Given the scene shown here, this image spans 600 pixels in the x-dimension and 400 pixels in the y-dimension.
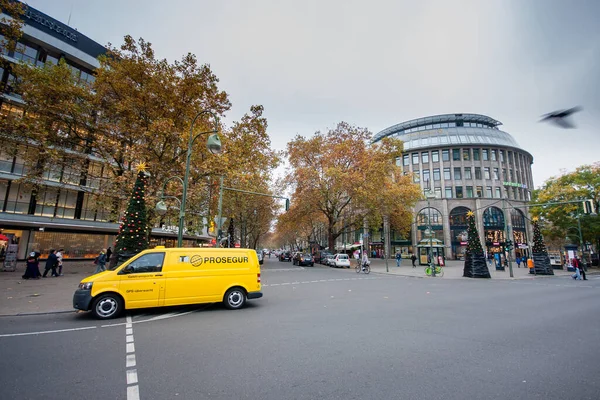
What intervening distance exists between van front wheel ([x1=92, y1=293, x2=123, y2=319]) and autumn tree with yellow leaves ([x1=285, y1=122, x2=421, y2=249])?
88.5ft

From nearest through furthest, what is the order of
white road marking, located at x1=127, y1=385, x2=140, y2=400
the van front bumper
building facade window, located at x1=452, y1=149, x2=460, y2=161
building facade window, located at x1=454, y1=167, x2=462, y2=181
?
white road marking, located at x1=127, y1=385, x2=140, y2=400 → the van front bumper → building facade window, located at x1=454, y1=167, x2=462, y2=181 → building facade window, located at x1=452, y1=149, x2=460, y2=161

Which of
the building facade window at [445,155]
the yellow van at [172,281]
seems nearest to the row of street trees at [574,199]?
the building facade window at [445,155]

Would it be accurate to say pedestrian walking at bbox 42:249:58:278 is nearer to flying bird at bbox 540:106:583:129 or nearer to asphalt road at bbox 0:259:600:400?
asphalt road at bbox 0:259:600:400

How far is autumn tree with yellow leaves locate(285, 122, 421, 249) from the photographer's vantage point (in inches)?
1340

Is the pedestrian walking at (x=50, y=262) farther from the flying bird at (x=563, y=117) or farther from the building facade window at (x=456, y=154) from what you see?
the building facade window at (x=456, y=154)

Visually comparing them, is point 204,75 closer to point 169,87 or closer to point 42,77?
point 169,87

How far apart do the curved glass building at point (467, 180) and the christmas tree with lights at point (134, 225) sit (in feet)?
141

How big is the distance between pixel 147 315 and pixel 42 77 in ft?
59.4

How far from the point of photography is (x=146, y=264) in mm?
7793

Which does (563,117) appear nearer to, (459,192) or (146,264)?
(146,264)

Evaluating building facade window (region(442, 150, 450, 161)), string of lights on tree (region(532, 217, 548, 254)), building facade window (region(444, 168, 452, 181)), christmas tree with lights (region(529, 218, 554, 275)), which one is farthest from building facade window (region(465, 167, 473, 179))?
christmas tree with lights (region(529, 218, 554, 275))

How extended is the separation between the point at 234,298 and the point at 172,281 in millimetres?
1941

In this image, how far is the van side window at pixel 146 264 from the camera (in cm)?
764

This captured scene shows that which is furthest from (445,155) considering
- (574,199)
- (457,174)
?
(574,199)
